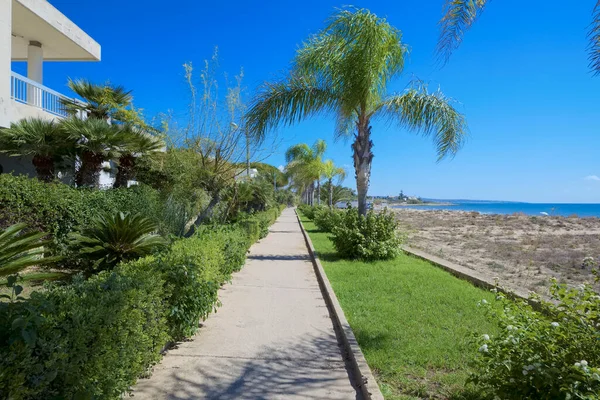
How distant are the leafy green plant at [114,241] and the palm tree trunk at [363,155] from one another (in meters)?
6.47

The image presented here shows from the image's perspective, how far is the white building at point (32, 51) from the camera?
10.5 metres

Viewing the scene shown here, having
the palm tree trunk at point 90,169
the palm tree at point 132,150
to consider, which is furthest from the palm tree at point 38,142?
the palm tree at point 132,150

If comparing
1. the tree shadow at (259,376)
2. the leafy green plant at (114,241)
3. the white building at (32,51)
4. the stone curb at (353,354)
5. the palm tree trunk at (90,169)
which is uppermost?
the white building at (32,51)

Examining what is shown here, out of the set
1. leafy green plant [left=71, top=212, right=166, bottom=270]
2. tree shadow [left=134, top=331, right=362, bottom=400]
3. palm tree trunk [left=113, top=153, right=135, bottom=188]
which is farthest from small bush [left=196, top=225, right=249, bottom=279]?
palm tree trunk [left=113, top=153, right=135, bottom=188]

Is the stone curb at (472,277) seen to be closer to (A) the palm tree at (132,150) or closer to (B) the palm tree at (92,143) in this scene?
(A) the palm tree at (132,150)

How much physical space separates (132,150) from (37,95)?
3464mm

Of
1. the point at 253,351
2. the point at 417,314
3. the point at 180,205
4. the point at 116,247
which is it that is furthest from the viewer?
the point at 180,205

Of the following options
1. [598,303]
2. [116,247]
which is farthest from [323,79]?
[598,303]

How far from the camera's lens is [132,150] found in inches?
499

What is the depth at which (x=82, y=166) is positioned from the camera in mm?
11867

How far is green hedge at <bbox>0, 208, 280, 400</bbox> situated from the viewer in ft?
7.16

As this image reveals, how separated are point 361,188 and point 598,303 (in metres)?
9.34

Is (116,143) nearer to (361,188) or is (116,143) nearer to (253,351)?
(361,188)

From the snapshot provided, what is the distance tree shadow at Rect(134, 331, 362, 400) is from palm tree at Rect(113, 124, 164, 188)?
30.6 feet
